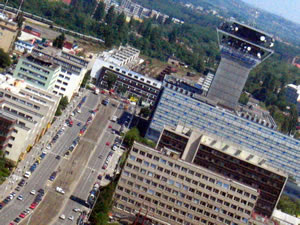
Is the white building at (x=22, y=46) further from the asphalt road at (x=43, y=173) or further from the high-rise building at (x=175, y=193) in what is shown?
the high-rise building at (x=175, y=193)

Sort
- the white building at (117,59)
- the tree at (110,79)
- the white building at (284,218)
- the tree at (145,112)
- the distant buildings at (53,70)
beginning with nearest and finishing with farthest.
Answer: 1. the white building at (284,218)
2. the distant buildings at (53,70)
3. the tree at (145,112)
4. the tree at (110,79)
5. the white building at (117,59)

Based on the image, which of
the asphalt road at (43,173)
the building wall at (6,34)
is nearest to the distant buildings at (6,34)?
the building wall at (6,34)

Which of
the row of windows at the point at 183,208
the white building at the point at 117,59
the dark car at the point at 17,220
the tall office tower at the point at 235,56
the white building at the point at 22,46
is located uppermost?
the tall office tower at the point at 235,56

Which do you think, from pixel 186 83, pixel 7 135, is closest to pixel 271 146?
pixel 186 83

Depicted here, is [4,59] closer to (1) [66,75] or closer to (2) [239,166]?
(1) [66,75]

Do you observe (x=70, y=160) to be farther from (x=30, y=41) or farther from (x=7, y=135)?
(x=30, y=41)

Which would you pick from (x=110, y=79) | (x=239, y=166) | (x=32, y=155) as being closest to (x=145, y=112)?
(x=110, y=79)
